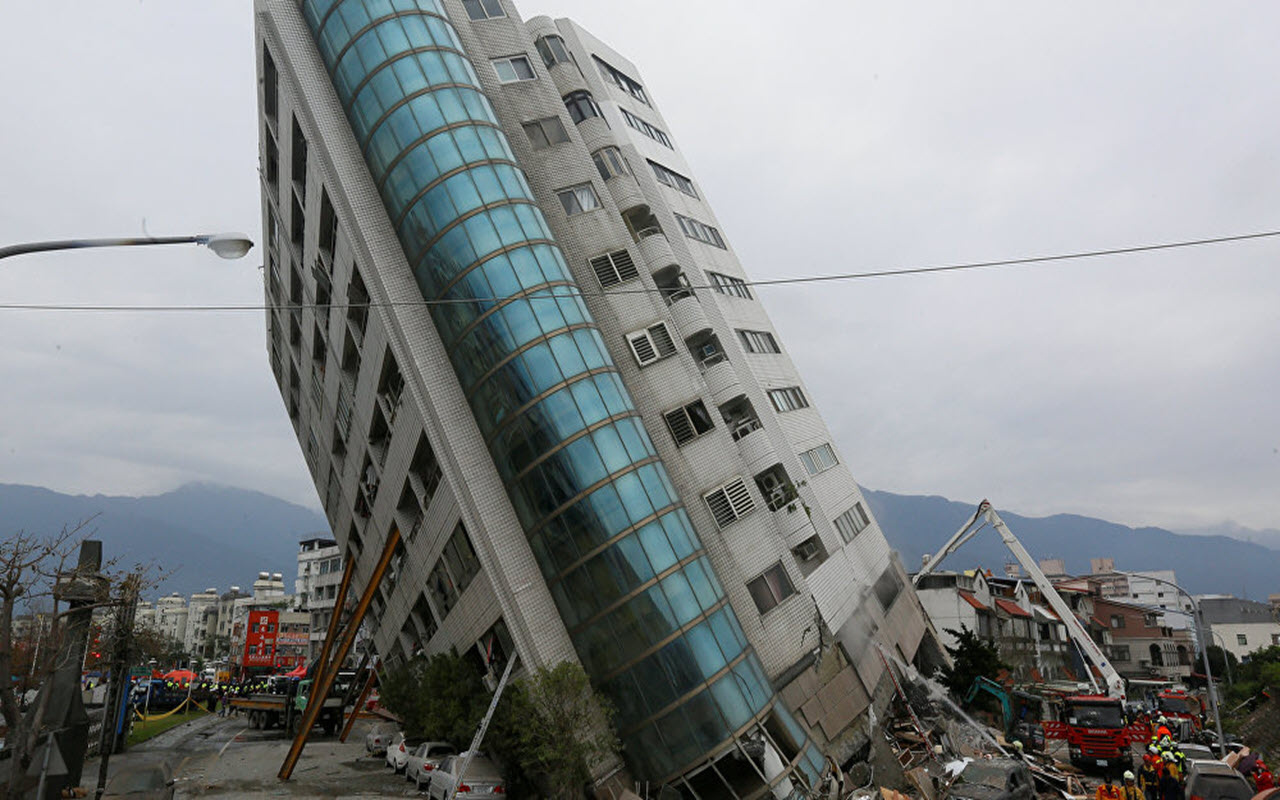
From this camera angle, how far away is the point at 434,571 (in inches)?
1313

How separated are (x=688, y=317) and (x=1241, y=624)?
11815 centimetres

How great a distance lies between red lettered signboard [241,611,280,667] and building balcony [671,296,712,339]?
7135 centimetres

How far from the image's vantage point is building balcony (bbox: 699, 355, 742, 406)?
→ 3306 cm

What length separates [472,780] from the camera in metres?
23.6

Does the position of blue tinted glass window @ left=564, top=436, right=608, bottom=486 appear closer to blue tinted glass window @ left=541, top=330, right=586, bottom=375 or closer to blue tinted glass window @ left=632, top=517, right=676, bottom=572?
blue tinted glass window @ left=632, top=517, right=676, bottom=572

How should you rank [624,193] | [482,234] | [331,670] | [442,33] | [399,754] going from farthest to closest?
1. [624,193]
2. [331,670]
3. [399,754]
4. [442,33]
5. [482,234]

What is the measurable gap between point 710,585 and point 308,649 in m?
112

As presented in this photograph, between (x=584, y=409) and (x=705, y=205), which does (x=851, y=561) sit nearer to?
(x=584, y=409)

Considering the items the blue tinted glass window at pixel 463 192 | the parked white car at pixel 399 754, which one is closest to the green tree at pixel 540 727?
the parked white car at pixel 399 754

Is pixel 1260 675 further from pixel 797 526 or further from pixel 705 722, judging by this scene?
pixel 705 722

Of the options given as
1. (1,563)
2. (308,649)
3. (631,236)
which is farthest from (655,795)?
(308,649)

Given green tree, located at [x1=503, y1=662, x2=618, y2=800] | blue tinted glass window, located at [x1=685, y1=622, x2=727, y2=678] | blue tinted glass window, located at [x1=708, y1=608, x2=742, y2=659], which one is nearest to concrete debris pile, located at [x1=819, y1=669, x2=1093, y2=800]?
blue tinted glass window, located at [x1=708, y1=608, x2=742, y2=659]

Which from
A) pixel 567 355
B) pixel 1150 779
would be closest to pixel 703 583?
pixel 567 355

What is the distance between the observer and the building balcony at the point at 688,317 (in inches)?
1336
